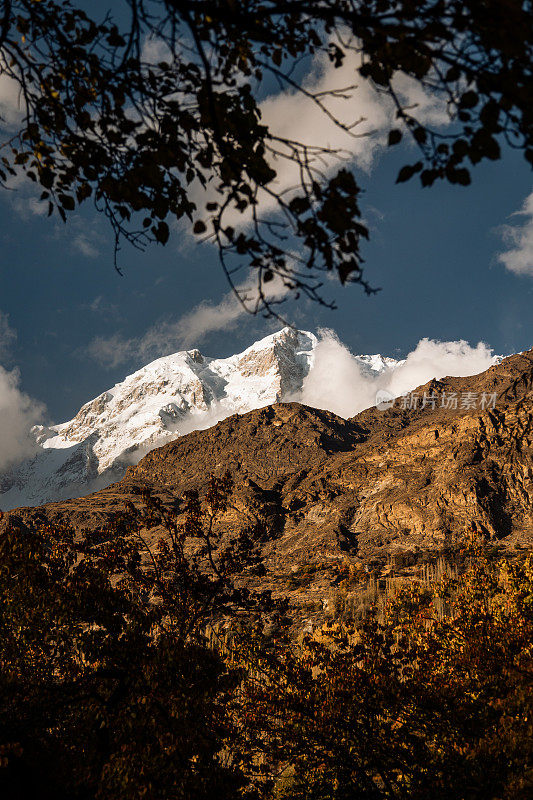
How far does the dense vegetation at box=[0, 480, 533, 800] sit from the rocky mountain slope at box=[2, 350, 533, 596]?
37.6 metres

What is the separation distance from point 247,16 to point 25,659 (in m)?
11.3

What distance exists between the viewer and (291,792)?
11477mm

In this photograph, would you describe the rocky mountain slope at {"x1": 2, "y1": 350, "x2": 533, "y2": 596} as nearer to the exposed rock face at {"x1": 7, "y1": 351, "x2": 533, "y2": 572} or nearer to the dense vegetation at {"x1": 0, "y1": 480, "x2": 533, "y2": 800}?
the exposed rock face at {"x1": 7, "y1": 351, "x2": 533, "y2": 572}

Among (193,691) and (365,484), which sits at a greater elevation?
(365,484)

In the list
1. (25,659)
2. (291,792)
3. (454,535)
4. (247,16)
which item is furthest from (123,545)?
(454,535)

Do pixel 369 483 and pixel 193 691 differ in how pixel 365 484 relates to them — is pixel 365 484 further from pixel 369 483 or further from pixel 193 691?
pixel 193 691

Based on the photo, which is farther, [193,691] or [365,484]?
[365,484]

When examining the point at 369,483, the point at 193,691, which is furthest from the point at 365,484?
the point at 193,691

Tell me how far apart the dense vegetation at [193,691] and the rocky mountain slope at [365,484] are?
37.6 metres

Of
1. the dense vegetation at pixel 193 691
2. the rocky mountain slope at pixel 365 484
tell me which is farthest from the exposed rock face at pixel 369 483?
the dense vegetation at pixel 193 691

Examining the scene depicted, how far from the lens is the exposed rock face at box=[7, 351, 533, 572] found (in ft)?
245

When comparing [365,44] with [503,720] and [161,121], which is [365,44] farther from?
[503,720]

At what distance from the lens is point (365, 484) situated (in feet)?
302

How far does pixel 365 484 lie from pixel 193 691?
87.7 meters
